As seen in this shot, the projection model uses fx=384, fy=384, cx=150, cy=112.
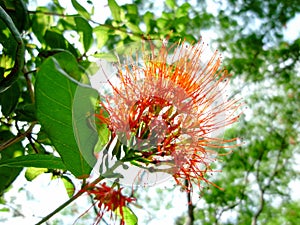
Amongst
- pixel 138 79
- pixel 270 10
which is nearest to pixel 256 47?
pixel 270 10

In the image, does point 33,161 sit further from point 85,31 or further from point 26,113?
point 85,31

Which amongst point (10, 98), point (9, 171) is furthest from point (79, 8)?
point (9, 171)

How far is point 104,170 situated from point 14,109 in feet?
2.18

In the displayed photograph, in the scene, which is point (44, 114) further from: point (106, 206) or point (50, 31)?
point (50, 31)

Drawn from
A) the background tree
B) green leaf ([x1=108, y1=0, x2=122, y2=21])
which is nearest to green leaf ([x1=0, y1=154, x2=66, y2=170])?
the background tree

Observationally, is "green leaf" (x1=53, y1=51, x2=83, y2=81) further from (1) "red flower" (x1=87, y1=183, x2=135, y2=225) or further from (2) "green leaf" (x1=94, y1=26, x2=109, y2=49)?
(2) "green leaf" (x1=94, y1=26, x2=109, y2=49)

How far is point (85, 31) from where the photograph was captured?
1.41 metres

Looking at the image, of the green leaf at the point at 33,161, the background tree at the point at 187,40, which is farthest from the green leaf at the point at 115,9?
the green leaf at the point at 33,161

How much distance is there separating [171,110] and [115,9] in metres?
1.05

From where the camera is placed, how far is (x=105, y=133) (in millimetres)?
811

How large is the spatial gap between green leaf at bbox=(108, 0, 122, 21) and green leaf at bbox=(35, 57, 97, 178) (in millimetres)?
965

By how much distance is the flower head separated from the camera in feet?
2.50

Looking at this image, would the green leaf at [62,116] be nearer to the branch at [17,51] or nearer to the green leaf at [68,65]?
the green leaf at [68,65]

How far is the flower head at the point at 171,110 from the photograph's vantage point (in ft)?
2.50
